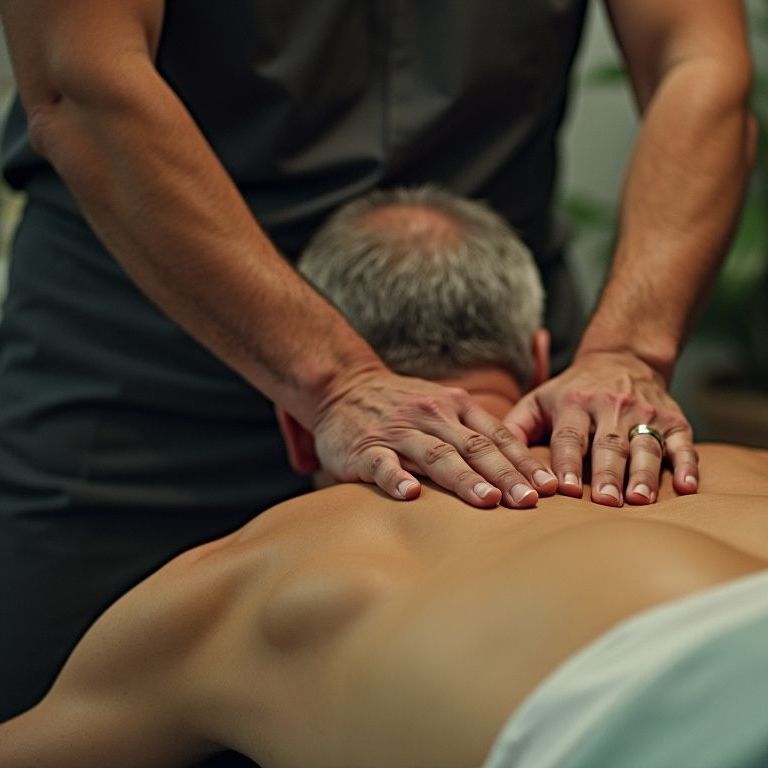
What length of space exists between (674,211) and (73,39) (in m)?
0.82

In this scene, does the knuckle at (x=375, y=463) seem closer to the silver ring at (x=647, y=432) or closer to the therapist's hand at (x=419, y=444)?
the therapist's hand at (x=419, y=444)

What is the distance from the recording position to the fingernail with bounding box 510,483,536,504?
1.39 metres

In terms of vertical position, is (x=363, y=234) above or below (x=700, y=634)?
below

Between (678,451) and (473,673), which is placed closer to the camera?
(473,673)

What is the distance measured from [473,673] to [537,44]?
1197 mm

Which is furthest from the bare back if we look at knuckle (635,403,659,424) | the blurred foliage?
the blurred foliage

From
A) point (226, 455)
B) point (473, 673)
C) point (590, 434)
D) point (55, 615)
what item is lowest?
point (55, 615)

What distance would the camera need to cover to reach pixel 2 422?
2.05m

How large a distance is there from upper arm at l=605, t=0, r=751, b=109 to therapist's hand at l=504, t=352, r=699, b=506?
1.83ft

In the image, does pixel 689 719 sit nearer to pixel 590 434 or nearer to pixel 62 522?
pixel 590 434

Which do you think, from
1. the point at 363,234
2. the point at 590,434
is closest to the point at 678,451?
the point at 590,434

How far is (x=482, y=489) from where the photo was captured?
4.58 ft

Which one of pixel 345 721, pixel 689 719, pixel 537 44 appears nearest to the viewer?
pixel 689 719

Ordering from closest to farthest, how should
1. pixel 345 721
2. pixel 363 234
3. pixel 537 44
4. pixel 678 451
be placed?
pixel 345 721, pixel 678 451, pixel 363 234, pixel 537 44
